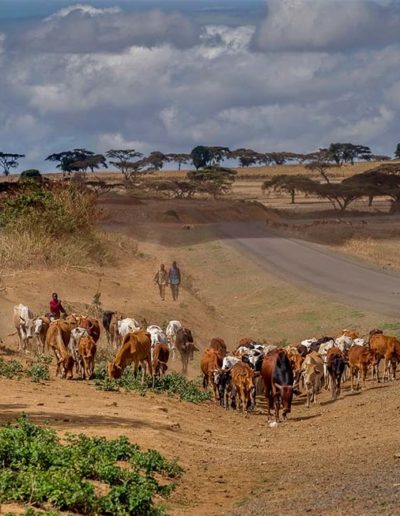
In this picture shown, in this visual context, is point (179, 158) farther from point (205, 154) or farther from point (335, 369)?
point (335, 369)

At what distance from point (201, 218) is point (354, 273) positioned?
38232 mm

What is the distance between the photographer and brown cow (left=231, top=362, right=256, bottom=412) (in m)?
21.0

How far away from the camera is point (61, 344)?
22906 millimetres

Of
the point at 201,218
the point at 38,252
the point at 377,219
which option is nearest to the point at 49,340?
the point at 38,252

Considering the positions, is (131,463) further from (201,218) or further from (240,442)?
(201,218)

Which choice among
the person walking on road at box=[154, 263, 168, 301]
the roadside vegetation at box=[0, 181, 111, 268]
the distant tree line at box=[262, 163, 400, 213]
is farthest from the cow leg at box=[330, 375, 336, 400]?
the distant tree line at box=[262, 163, 400, 213]

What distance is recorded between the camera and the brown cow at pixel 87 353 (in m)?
Answer: 22.5

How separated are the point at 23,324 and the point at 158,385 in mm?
5299

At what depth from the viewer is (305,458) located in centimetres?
1524

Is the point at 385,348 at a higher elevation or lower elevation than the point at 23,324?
lower

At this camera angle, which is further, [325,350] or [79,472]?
[325,350]

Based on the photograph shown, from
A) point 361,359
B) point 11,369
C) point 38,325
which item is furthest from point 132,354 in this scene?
point 361,359

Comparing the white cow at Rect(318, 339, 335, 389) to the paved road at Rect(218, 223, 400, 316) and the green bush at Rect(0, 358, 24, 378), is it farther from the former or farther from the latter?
the paved road at Rect(218, 223, 400, 316)

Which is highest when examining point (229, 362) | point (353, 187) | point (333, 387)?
point (353, 187)
